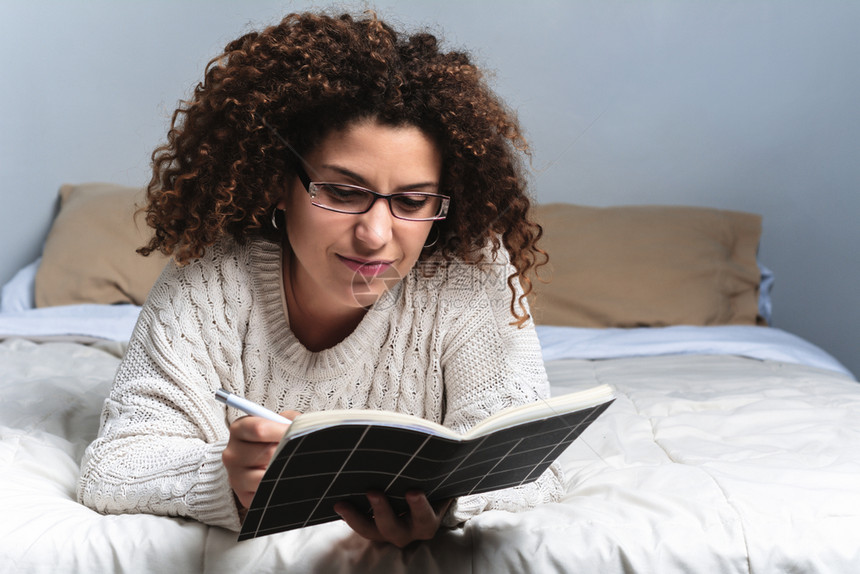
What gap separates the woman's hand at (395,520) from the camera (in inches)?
27.5

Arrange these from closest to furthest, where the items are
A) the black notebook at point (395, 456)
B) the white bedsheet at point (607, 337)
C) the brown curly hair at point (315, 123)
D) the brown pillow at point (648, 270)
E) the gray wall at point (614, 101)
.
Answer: the black notebook at point (395, 456) < the brown curly hair at point (315, 123) < the white bedsheet at point (607, 337) < the brown pillow at point (648, 270) < the gray wall at point (614, 101)

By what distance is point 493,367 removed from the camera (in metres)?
0.99

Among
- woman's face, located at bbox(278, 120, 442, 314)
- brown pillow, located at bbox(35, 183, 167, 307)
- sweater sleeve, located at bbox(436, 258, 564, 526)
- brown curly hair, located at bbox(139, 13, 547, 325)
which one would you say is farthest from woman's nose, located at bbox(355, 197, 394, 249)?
brown pillow, located at bbox(35, 183, 167, 307)

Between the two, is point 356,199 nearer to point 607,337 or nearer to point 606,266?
point 607,337

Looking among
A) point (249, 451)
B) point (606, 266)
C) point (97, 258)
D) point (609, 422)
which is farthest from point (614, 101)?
point (249, 451)

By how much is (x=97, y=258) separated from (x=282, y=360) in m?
1.35

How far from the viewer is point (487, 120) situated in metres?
0.99

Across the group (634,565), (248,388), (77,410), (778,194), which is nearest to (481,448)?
(634,565)

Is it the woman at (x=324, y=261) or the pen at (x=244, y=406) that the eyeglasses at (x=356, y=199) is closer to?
the woman at (x=324, y=261)

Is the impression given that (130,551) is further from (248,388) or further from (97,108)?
(97,108)

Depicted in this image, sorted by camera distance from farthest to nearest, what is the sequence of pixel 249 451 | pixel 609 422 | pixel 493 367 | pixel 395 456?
1. pixel 609 422
2. pixel 493 367
3. pixel 249 451
4. pixel 395 456

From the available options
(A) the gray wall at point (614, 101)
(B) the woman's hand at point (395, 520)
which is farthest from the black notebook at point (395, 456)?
(A) the gray wall at point (614, 101)

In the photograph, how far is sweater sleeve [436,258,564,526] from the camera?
0.95 m

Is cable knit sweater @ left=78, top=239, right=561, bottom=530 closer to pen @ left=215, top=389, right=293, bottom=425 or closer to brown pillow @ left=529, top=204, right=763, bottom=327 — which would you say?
pen @ left=215, top=389, right=293, bottom=425
